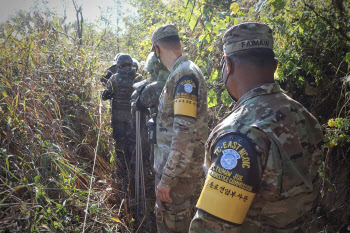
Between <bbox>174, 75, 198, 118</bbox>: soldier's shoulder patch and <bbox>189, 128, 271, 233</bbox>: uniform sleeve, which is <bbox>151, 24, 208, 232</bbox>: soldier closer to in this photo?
<bbox>174, 75, 198, 118</bbox>: soldier's shoulder patch

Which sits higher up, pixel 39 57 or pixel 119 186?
pixel 39 57

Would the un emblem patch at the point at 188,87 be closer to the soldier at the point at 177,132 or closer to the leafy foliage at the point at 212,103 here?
the soldier at the point at 177,132

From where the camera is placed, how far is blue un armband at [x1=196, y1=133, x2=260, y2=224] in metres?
0.96

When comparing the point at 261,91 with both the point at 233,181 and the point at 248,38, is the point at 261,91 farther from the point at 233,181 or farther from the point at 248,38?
the point at 233,181

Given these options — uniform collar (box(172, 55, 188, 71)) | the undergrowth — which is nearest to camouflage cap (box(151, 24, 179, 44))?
uniform collar (box(172, 55, 188, 71))

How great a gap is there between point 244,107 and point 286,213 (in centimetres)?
49

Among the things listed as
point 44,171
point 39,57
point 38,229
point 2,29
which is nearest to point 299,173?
point 38,229

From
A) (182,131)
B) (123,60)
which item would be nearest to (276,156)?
(182,131)

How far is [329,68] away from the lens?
2.47 meters

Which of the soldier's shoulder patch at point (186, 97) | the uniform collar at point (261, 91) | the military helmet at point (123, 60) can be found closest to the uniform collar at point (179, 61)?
the soldier's shoulder patch at point (186, 97)

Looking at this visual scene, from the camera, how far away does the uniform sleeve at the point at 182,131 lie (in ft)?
6.57

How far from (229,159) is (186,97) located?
3.55 feet

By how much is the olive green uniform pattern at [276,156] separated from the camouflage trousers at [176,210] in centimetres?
121

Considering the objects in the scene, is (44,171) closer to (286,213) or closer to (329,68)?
(286,213)
